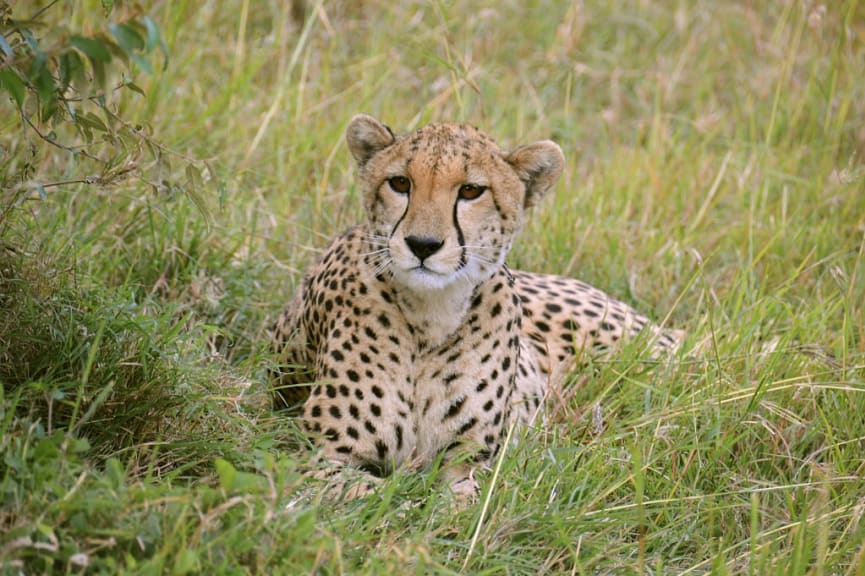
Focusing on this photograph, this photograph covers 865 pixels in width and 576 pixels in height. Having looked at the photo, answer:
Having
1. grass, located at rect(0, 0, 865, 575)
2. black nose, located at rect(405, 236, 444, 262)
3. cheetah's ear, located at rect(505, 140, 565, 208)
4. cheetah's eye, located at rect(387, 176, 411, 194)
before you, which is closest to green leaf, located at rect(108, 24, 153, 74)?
grass, located at rect(0, 0, 865, 575)

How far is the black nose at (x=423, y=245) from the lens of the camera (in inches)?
138

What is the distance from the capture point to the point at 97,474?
2824mm

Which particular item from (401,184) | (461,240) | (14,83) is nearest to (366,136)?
(401,184)

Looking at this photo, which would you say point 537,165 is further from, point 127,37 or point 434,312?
point 127,37

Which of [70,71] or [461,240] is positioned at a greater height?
[70,71]

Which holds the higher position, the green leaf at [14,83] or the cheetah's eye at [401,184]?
the green leaf at [14,83]

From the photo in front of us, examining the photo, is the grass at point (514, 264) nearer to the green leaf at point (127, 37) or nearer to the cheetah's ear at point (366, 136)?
the cheetah's ear at point (366, 136)

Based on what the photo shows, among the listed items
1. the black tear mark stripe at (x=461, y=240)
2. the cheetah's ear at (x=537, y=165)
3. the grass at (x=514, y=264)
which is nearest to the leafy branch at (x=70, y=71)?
the grass at (x=514, y=264)

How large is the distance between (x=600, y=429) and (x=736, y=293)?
1.42 metres

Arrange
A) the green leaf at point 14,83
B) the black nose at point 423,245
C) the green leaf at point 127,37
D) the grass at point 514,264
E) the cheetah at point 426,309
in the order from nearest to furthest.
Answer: the green leaf at point 127,37 → the green leaf at point 14,83 → the grass at point 514,264 → the black nose at point 423,245 → the cheetah at point 426,309

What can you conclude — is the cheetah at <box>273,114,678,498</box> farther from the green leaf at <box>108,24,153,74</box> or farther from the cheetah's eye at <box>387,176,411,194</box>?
the green leaf at <box>108,24,153,74</box>

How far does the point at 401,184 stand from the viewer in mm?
3707

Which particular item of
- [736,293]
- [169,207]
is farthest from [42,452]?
[736,293]

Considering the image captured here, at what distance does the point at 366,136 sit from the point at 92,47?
1.47m
